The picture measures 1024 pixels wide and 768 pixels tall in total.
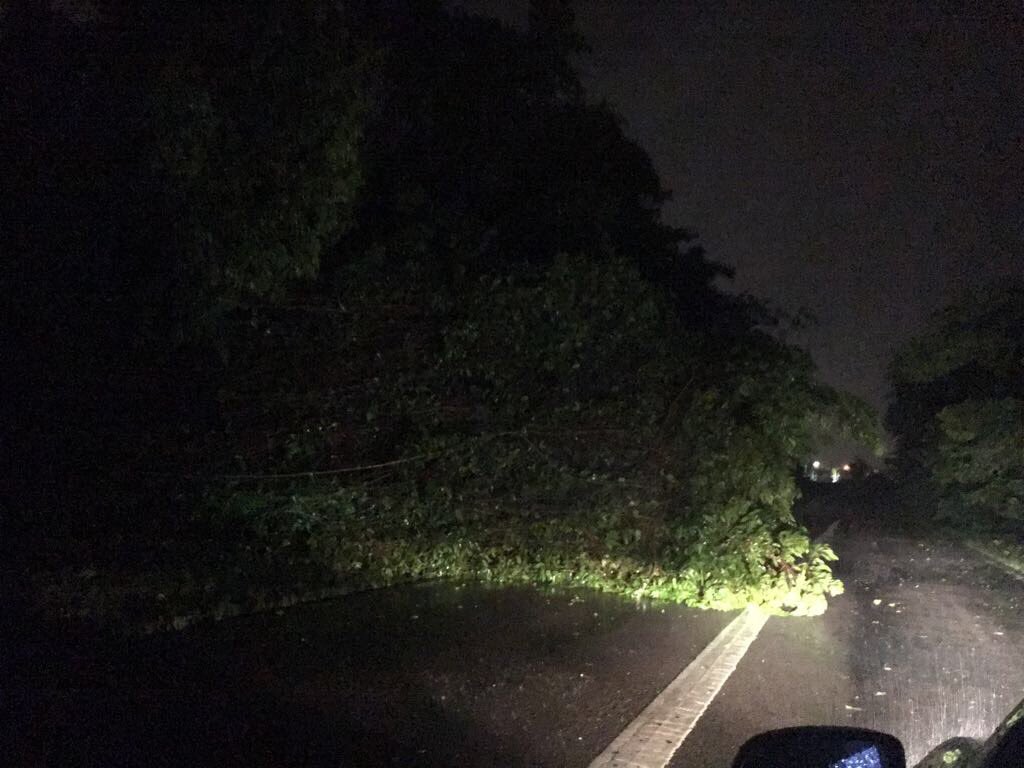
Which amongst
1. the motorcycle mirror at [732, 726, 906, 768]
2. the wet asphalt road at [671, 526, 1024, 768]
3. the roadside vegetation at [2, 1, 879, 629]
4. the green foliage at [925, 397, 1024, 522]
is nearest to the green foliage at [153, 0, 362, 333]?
the roadside vegetation at [2, 1, 879, 629]

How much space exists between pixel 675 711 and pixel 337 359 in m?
5.04

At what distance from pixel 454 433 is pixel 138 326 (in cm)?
314

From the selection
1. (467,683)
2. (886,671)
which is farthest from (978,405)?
(467,683)

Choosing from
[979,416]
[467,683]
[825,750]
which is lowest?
[467,683]

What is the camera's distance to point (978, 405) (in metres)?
16.6

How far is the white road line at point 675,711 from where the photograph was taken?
5.35 meters

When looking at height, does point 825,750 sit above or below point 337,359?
below

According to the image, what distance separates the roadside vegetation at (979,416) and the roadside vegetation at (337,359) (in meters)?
6.62

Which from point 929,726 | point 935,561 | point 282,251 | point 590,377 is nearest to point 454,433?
point 590,377

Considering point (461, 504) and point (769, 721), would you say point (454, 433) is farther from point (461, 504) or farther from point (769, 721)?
point (769, 721)

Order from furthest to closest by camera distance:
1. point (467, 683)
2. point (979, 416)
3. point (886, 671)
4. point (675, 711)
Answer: point (979, 416) < point (886, 671) < point (467, 683) < point (675, 711)

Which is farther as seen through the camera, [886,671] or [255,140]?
[255,140]

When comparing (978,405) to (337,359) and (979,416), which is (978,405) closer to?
(979,416)

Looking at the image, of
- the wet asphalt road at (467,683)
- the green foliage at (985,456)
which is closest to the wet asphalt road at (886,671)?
the wet asphalt road at (467,683)
